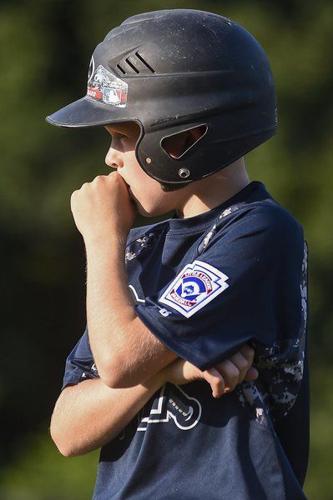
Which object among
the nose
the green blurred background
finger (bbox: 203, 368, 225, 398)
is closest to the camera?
finger (bbox: 203, 368, 225, 398)

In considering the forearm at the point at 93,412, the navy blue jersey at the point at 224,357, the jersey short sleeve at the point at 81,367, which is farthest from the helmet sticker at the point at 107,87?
the forearm at the point at 93,412

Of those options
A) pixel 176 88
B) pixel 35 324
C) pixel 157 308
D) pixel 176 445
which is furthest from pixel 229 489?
pixel 35 324

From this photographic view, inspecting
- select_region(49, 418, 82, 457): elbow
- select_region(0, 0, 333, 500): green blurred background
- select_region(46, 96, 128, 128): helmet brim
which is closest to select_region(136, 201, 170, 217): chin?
select_region(46, 96, 128, 128): helmet brim

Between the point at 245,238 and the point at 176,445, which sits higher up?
the point at 245,238

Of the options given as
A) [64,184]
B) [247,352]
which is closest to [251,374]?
[247,352]

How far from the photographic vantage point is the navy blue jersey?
289cm

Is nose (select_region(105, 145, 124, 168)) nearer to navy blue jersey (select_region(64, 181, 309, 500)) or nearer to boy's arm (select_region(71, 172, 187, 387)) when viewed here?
boy's arm (select_region(71, 172, 187, 387))

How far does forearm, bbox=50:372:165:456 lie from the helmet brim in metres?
0.68

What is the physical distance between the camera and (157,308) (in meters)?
2.90

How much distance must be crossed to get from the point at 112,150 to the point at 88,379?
62cm

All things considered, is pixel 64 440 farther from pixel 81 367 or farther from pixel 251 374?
pixel 251 374

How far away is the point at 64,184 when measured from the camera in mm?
8508

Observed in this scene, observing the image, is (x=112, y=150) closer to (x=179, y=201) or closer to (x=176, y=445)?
(x=179, y=201)

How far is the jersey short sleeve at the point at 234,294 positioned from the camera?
287cm
